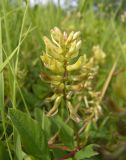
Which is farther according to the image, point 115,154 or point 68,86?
point 115,154

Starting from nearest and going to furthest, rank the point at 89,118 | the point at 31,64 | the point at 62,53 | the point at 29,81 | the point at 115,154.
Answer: the point at 62,53 < the point at 115,154 < the point at 89,118 < the point at 29,81 < the point at 31,64

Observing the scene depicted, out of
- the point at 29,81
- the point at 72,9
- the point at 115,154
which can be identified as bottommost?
the point at 115,154

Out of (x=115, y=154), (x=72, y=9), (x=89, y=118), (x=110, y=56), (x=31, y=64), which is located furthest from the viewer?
(x=72, y=9)

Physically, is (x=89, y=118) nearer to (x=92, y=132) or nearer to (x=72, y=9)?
(x=92, y=132)

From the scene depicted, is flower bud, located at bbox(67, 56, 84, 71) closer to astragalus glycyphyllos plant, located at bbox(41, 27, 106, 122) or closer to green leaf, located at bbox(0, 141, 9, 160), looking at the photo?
astragalus glycyphyllos plant, located at bbox(41, 27, 106, 122)

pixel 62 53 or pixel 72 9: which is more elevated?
pixel 72 9

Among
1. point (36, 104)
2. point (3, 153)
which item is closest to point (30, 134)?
point (3, 153)

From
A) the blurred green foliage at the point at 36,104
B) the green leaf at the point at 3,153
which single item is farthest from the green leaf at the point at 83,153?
the green leaf at the point at 3,153

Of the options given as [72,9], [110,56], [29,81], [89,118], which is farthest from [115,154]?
[72,9]

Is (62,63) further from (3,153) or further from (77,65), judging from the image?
(3,153)

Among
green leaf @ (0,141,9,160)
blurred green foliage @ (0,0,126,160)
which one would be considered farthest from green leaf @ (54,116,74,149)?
green leaf @ (0,141,9,160)
